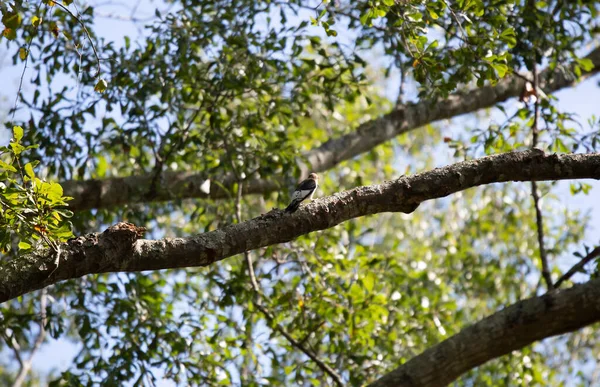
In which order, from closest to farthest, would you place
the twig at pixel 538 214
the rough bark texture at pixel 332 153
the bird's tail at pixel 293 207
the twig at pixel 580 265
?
the bird's tail at pixel 293 207 < the twig at pixel 580 265 < the twig at pixel 538 214 < the rough bark texture at pixel 332 153

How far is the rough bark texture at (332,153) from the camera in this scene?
5594 millimetres

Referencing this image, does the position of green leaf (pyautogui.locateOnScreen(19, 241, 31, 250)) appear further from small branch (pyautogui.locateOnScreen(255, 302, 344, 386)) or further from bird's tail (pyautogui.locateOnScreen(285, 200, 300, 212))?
small branch (pyautogui.locateOnScreen(255, 302, 344, 386))

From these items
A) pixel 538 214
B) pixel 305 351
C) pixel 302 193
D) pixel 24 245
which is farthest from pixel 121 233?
pixel 538 214

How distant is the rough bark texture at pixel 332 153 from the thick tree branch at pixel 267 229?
1940 millimetres

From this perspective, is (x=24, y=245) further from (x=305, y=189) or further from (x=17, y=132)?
(x=305, y=189)

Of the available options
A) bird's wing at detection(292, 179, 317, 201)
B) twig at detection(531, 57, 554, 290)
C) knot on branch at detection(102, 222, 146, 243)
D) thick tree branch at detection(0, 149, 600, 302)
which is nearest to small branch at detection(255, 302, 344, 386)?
bird's wing at detection(292, 179, 317, 201)

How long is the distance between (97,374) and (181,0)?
313 centimetres

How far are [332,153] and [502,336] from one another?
2709mm

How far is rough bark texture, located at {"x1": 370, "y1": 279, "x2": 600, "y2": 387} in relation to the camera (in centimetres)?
422

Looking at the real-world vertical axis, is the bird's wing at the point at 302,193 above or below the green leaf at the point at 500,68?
below

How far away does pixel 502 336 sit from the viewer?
428 cm

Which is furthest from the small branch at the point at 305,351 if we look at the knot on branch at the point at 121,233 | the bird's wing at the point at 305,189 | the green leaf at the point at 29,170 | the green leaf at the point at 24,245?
the green leaf at the point at 29,170

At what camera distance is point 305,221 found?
3305 millimetres

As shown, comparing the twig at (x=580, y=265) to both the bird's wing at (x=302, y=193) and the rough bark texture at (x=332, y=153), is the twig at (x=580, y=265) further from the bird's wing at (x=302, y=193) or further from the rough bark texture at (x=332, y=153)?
the bird's wing at (x=302, y=193)
